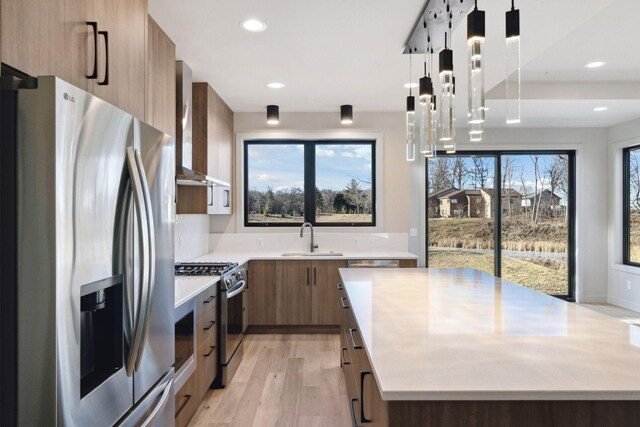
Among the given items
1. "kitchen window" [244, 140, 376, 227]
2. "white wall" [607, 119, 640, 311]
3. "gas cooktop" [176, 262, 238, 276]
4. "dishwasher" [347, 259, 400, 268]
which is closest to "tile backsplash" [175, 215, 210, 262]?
"gas cooktop" [176, 262, 238, 276]

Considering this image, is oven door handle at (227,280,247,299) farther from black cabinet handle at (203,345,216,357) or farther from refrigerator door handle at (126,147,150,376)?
refrigerator door handle at (126,147,150,376)

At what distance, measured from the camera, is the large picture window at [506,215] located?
5.46m

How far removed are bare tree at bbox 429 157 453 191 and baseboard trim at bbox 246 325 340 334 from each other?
2542 mm

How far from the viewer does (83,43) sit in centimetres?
126

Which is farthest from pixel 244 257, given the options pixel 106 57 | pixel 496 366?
pixel 496 366

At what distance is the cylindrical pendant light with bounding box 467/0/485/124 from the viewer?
1.52 m

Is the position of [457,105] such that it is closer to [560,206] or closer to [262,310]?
[560,206]

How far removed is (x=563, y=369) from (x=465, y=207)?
469 centimetres

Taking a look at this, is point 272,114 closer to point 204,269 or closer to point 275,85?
point 275,85

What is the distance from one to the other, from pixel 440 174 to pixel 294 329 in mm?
3026

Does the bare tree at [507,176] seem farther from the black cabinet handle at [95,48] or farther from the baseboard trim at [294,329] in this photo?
the black cabinet handle at [95,48]

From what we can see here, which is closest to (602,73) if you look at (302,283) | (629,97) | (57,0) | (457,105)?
(629,97)

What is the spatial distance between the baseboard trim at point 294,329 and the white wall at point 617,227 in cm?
416

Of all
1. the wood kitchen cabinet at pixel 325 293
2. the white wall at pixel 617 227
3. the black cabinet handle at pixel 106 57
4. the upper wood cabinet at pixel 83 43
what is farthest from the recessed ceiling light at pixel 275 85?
the white wall at pixel 617 227
